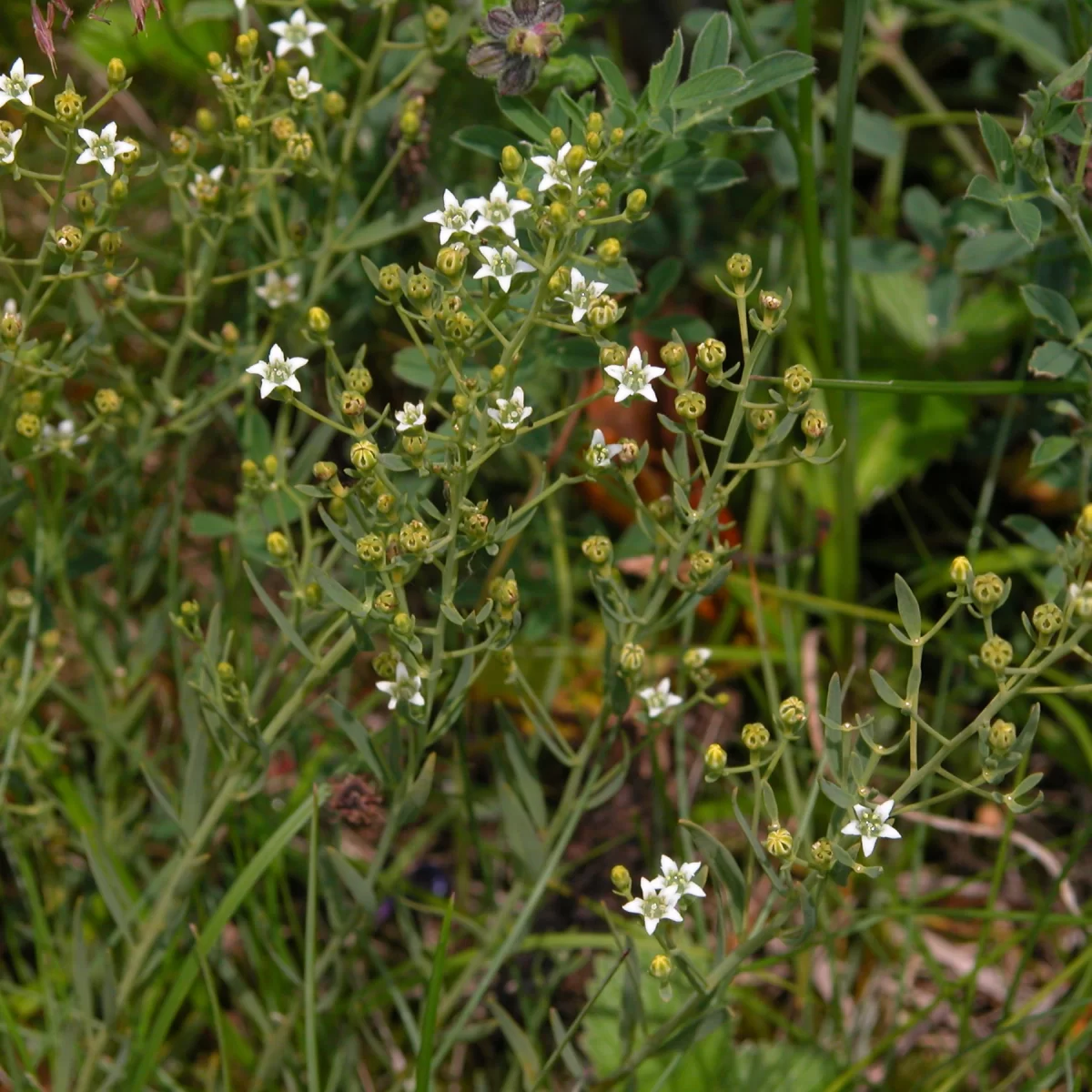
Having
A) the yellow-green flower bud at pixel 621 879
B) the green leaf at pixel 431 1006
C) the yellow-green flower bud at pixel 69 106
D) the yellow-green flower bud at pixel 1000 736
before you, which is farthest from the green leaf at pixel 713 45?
the green leaf at pixel 431 1006

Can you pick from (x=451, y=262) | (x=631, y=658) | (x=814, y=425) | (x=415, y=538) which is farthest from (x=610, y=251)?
(x=631, y=658)

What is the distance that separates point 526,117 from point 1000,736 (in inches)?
49.2

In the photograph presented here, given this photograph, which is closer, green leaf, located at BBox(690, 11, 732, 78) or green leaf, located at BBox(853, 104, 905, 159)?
green leaf, located at BBox(690, 11, 732, 78)

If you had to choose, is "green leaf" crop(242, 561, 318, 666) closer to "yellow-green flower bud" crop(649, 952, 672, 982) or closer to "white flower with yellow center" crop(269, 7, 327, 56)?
"yellow-green flower bud" crop(649, 952, 672, 982)

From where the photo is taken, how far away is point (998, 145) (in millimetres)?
1946

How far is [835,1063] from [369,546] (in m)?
1.39

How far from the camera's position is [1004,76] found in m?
3.19

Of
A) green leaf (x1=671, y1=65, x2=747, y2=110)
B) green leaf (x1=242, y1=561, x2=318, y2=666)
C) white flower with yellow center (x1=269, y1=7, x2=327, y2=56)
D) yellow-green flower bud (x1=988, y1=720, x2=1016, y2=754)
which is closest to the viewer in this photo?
yellow-green flower bud (x1=988, y1=720, x2=1016, y2=754)

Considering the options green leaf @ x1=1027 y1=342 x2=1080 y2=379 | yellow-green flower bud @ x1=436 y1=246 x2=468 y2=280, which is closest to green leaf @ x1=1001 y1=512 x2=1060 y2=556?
green leaf @ x1=1027 y1=342 x2=1080 y2=379

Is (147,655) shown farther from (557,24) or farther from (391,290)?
(557,24)

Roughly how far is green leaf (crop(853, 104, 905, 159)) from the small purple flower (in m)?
1.19

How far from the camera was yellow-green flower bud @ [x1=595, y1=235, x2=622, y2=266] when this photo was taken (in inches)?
62.5

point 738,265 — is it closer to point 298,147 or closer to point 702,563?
point 702,563

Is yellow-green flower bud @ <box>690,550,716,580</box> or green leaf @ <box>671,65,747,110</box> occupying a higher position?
green leaf @ <box>671,65,747,110</box>
